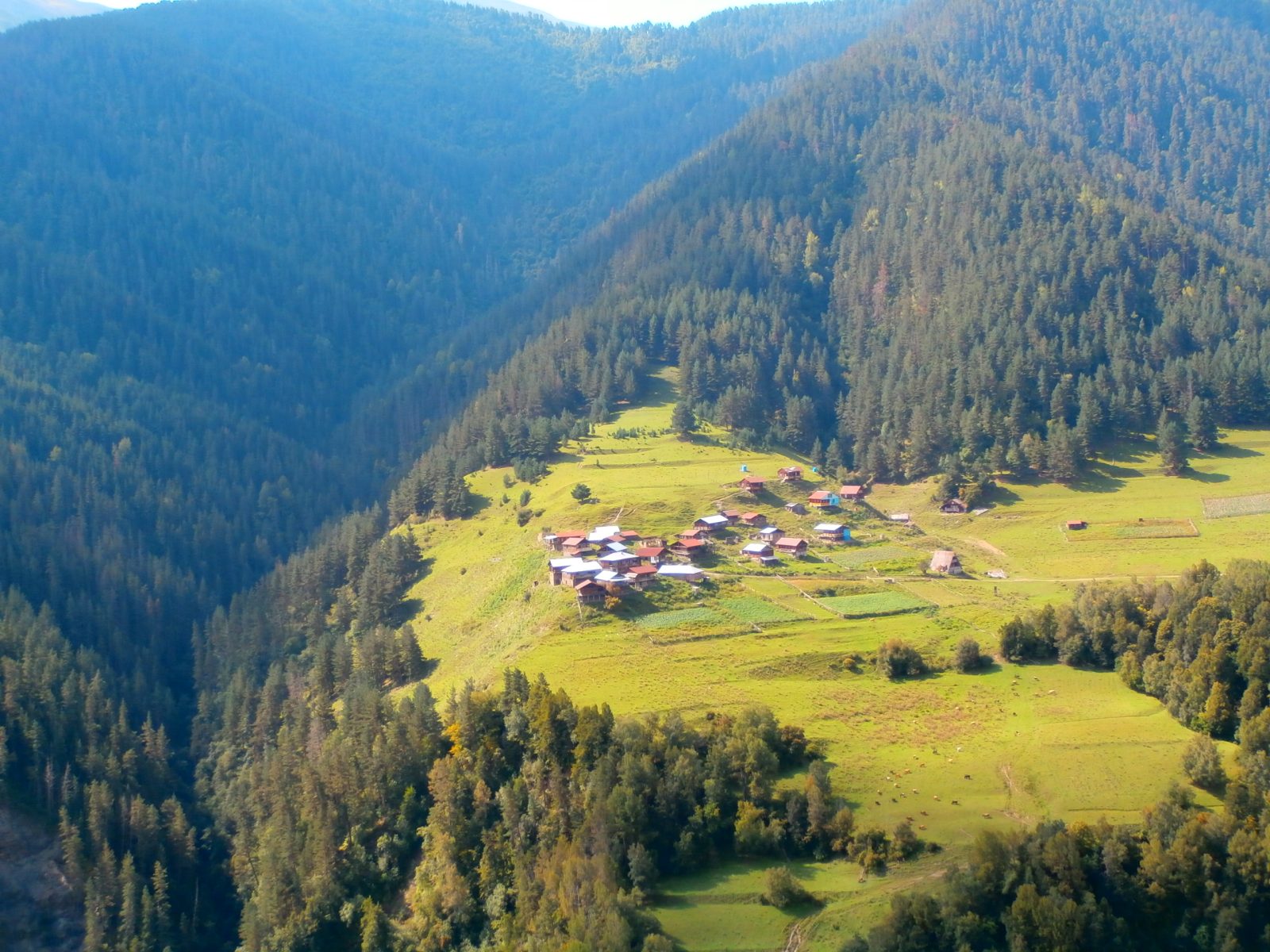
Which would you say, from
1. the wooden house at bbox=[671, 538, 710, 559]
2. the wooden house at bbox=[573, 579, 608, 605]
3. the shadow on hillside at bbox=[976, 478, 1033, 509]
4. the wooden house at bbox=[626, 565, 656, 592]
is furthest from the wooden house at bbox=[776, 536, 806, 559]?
the shadow on hillside at bbox=[976, 478, 1033, 509]

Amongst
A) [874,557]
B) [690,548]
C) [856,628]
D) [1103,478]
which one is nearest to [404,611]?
[690,548]

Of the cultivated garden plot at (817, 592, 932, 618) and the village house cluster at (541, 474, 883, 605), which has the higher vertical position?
the village house cluster at (541, 474, 883, 605)

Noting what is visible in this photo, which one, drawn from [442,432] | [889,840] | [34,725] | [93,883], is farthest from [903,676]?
[442,432]

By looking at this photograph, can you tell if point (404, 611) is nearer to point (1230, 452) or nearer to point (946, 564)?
point (946, 564)

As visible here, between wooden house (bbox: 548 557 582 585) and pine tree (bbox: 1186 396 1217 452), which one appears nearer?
wooden house (bbox: 548 557 582 585)

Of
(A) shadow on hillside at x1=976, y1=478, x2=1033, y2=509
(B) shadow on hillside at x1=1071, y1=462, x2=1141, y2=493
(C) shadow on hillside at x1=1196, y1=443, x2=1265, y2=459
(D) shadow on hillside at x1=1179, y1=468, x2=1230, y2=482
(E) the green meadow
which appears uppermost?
(C) shadow on hillside at x1=1196, y1=443, x2=1265, y2=459

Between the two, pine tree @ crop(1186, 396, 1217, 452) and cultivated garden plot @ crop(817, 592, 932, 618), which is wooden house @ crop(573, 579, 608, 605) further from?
pine tree @ crop(1186, 396, 1217, 452)

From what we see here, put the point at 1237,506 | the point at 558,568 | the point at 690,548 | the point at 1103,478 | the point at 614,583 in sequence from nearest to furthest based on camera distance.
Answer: the point at 614,583 → the point at 558,568 → the point at 690,548 → the point at 1237,506 → the point at 1103,478

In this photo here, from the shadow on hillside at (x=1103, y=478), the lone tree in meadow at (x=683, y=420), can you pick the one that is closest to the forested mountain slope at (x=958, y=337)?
the shadow on hillside at (x=1103, y=478)
